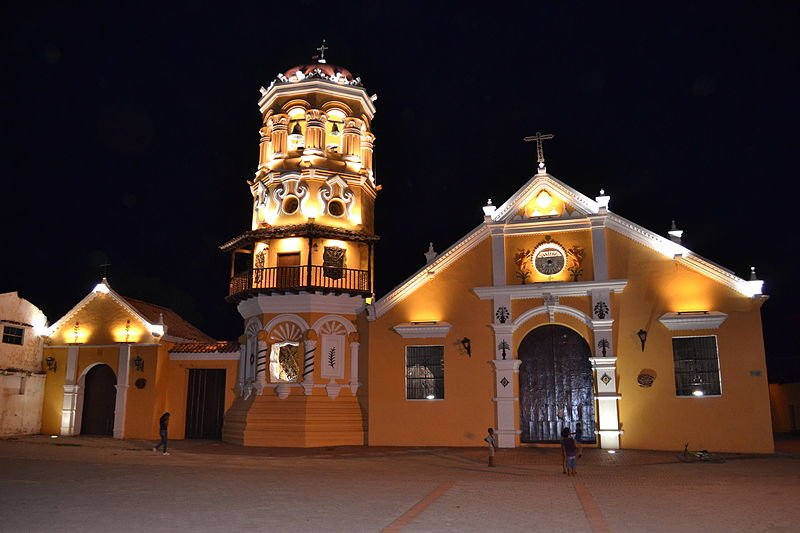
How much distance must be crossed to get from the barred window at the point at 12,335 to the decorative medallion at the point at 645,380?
76.2 feet

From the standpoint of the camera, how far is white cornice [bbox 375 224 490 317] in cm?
2264

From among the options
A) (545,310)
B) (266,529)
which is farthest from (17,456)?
(545,310)

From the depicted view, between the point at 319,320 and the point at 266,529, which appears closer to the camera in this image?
the point at 266,529

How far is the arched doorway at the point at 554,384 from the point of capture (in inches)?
822

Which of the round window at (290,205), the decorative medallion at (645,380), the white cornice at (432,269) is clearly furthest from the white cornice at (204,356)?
the decorative medallion at (645,380)

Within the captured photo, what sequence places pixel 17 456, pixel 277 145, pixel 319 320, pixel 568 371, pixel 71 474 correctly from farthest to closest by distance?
1. pixel 277 145
2. pixel 319 320
3. pixel 568 371
4. pixel 17 456
5. pixel 71 474

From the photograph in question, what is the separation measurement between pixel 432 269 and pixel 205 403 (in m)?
10.4

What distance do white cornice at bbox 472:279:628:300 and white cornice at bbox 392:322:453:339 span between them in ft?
5.37

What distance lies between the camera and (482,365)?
71.2 feet

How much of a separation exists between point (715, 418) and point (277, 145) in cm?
1771

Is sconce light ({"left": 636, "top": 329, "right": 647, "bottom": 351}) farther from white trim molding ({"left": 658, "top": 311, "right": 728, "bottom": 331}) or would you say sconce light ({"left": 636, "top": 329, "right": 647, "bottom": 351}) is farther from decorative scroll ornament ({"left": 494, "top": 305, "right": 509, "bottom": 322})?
decorative scroll ornament ({"left": 494, "top": 305, "right": 509, "bottom": 322})

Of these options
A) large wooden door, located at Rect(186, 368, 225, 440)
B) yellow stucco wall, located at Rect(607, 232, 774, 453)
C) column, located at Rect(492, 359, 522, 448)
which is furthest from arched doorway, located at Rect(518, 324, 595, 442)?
large wooden door, located at Rect(186, 368, 225, 440)

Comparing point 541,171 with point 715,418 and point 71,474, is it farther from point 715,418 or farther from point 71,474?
point 71,474

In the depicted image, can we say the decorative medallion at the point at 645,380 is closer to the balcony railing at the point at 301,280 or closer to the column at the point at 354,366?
the column at the point at 354,366
